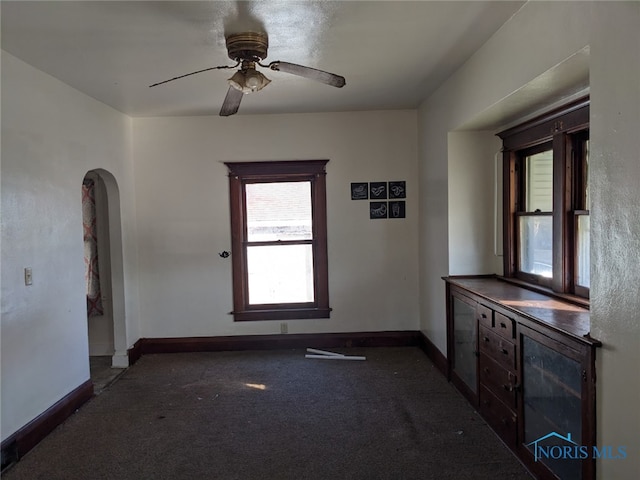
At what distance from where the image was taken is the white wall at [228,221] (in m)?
4.40

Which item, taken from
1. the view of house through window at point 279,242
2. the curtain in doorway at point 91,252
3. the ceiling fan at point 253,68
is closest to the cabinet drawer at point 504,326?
the ceiling fan at point 253,68

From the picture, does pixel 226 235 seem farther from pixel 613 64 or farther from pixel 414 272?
pixel 613 64

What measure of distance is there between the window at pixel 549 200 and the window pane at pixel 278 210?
2.04 metres

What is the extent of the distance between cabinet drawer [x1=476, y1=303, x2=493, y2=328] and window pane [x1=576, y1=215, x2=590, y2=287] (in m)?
0.55

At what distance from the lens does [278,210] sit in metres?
4.50

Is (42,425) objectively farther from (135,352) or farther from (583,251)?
(583,251)

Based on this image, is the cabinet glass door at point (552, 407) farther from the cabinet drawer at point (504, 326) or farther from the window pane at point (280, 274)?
the window pane at point (280, 274)

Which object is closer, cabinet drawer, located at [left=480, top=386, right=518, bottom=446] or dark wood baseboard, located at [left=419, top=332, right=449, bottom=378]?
cabinet drawer, located at [left=480, top=386, right=518, bottom=446]

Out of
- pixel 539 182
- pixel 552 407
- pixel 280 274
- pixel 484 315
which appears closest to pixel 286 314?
pixel 280 274

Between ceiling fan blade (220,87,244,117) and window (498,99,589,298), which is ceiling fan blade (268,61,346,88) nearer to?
ceiling fan blade (220,87,244,117)

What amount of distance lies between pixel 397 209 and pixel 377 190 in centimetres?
30

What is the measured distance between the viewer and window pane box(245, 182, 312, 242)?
14.7 ft

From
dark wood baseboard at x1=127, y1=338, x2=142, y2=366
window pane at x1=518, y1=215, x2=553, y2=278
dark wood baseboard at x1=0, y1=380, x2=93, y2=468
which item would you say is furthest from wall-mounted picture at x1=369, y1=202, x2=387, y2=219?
dark wood baseboard at x1=0, y1=380, x2=93, y2=468

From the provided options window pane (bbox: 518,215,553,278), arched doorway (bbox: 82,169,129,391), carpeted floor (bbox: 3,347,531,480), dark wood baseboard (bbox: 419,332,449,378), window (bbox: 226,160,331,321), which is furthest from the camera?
window (bbox: 226,160,331,321)
